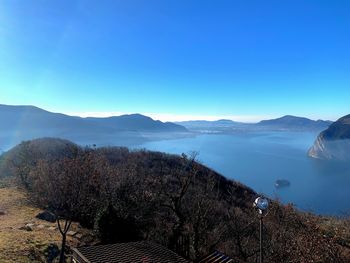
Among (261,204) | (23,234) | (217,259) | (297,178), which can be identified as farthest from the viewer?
(297,178)

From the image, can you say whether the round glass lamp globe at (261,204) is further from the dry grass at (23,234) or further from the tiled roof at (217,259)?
the dry grass at (23,234)

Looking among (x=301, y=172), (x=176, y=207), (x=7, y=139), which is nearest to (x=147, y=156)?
(x=176, y=207)

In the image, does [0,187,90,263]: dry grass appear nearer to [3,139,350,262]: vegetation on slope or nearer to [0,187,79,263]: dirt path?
[0,187,79,263]: dirt path

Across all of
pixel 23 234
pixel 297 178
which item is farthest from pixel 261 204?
pixel 297 178

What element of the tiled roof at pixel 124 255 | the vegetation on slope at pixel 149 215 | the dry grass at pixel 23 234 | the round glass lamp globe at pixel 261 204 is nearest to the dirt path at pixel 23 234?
the dry grass at pixel 23 234

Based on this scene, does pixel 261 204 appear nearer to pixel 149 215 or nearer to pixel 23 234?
pixel 23 234

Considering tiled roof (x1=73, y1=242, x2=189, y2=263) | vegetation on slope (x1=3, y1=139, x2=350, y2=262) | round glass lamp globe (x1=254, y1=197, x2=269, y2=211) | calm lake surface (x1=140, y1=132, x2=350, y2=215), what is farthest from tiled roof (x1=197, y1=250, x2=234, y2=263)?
calm lake surface (x1=140, y1=132, x2=350, y2=215)
